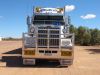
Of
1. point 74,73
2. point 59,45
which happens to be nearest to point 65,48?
point 59,45

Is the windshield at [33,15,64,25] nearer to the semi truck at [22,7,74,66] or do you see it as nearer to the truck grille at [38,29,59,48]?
the semi truck at [22,7,74,66]

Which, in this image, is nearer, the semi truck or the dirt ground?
the dirt ground

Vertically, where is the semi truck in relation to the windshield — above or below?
below

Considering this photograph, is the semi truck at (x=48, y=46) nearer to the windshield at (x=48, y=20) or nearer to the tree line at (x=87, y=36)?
the windshield at (x=48, y=20)

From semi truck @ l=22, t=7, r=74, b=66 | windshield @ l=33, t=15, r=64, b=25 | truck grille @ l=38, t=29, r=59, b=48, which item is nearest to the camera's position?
semi truck @ l=22, t=7, r=74, b=66

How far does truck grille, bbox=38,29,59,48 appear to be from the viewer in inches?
666

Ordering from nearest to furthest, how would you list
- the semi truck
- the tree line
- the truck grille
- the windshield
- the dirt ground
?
the dirt ground → the semi truck → the truck grille → the windshield → the tree line

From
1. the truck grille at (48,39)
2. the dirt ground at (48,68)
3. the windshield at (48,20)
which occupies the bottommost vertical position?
the dirt ground at (48,68)

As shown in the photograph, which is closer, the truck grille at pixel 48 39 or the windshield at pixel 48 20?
the truck grille at pixel 48 39

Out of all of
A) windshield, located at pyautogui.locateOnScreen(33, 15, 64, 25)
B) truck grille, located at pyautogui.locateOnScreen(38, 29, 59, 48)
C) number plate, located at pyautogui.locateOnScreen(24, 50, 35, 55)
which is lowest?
number plate, located at pyautogui.locateOnScreen(24, 50, 35, 55)

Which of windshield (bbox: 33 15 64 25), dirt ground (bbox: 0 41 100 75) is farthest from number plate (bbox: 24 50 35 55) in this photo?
windshield (bbox: 33 15 64 25)

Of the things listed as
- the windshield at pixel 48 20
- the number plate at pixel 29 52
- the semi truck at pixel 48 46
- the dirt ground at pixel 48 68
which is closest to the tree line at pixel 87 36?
the windshield at pixel 48 20

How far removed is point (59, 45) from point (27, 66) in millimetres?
2130

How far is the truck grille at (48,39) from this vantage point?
1692 cm
